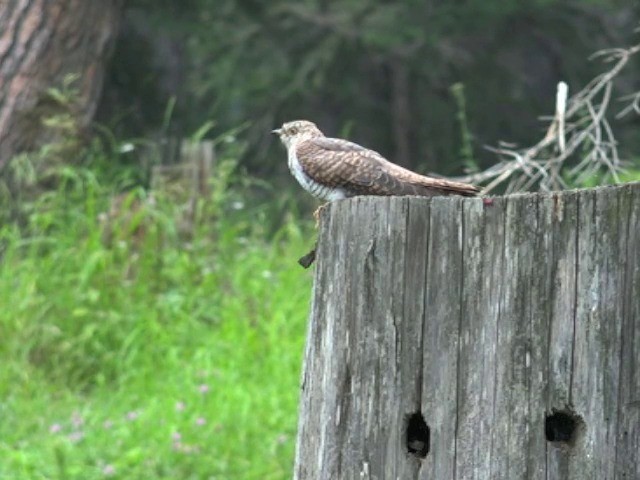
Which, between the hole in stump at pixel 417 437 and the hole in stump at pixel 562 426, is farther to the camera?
the hole in stump at pixel 417 437

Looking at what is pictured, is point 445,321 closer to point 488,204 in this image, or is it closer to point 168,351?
point 488,204

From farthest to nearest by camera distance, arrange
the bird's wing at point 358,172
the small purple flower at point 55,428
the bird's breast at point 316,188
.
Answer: the small purple flower at point 55,428, the bird's breast at point 316,188, the bird's wing at point 358,172

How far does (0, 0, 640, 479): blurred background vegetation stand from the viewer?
6.87m

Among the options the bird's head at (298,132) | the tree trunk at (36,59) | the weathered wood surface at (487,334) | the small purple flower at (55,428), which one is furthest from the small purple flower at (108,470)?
the weathered wood surface at (487,334)

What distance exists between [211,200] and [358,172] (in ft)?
14.2

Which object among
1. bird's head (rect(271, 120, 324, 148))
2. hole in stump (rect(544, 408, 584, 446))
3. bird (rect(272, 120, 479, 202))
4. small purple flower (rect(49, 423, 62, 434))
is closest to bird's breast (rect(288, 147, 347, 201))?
bird (rect(272, 120, 479, 202))

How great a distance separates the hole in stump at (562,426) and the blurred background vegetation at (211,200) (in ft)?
11.1

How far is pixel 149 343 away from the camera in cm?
770

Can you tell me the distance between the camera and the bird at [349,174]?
4055mm

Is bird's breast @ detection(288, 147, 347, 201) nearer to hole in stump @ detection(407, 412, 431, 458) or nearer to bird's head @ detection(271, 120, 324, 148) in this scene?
bird's head @ detection(271, 120, 324, 148)

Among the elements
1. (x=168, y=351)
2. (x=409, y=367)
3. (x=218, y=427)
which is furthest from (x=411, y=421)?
(x=168, y=351)

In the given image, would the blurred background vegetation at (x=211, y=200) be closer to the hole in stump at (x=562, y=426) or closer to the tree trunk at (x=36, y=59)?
the tree trunk at (x=36, y=59)

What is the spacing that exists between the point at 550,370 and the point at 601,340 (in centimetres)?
12

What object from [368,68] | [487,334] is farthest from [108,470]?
[368,68]
